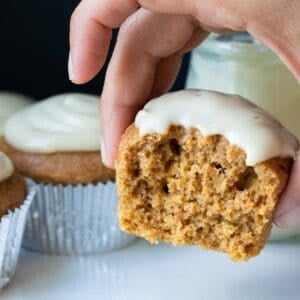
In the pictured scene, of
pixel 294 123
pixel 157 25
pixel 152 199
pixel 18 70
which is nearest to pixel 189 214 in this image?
pixel 152 199

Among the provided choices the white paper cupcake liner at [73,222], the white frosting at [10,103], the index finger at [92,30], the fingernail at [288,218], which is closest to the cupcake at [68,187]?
the white paper cupcake liner at [73,222]

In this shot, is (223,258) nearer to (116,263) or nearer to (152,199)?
(116,263)

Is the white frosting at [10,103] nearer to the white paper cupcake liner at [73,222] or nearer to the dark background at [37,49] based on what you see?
the dark background at [37,49]

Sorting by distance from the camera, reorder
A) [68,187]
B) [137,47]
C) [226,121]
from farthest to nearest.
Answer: [68,187], [137,47], [226,121]

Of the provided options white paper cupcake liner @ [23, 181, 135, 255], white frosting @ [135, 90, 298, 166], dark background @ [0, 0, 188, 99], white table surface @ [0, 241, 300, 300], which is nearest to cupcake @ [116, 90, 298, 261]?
white frosting @ [135, 90, 298, 166]

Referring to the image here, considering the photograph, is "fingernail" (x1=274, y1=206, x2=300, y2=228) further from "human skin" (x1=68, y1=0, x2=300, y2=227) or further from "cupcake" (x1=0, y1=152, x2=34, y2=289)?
"cupcake" (x1=0, y1=152, x2=34, y2=289)

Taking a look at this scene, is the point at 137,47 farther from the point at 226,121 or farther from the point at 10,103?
the point at 10,103

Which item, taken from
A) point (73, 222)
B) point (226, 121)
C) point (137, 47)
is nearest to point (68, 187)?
point (73, 222)
